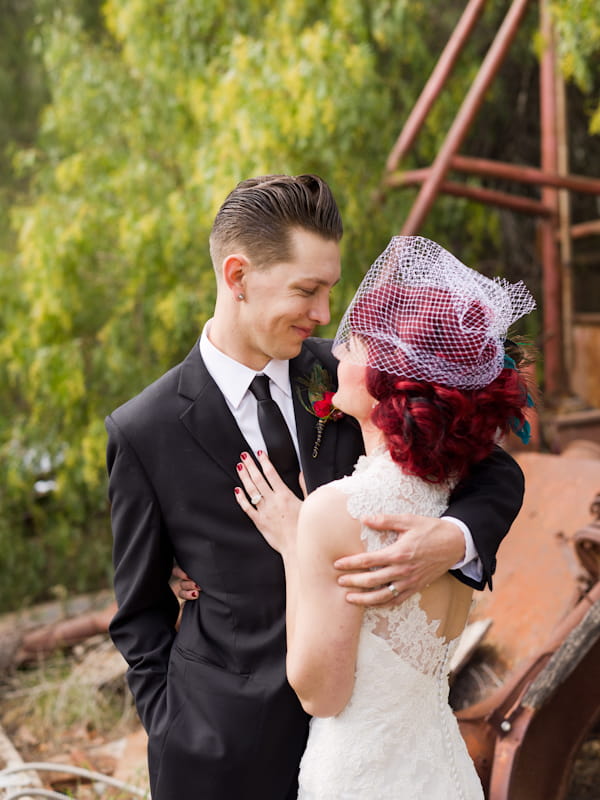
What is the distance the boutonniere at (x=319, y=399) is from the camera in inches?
75.1

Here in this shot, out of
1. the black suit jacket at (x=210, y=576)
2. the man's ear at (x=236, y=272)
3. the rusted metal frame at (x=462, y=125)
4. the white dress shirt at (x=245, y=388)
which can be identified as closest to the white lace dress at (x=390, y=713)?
the black suit jacket at (x=210, y=576)

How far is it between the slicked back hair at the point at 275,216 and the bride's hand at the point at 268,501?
435mm

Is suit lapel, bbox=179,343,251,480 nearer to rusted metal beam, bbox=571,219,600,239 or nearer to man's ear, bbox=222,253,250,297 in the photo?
man's ear, bbox=222,253,250,297

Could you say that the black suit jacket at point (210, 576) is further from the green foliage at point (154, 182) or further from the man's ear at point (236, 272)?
the green foliage at point (154, 182)

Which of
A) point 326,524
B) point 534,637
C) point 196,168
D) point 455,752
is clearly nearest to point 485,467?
point 326,524

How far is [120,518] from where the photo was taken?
1.90 metres

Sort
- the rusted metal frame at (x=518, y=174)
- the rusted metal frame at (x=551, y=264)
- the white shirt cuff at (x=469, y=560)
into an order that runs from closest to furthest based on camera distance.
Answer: the white shirt cuff at (x=469, y=560), the rusted metal frame at (x=518, y=174), the rusted metal frame at (x=551, y=264)

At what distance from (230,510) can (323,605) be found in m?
0.35

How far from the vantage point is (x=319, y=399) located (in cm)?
193

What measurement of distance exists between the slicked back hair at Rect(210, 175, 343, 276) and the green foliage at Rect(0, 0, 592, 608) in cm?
A: 322

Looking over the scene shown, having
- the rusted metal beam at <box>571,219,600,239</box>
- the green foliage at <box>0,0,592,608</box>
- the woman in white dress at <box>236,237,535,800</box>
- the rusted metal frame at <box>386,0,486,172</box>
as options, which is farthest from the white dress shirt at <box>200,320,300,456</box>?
the rusted metal beam at <box>571,219,600,239</box>

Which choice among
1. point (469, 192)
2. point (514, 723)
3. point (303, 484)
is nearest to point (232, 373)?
point (303, 484)

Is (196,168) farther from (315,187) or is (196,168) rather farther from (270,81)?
(315,187)

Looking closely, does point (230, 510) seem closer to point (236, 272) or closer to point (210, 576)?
point (210, 576)
